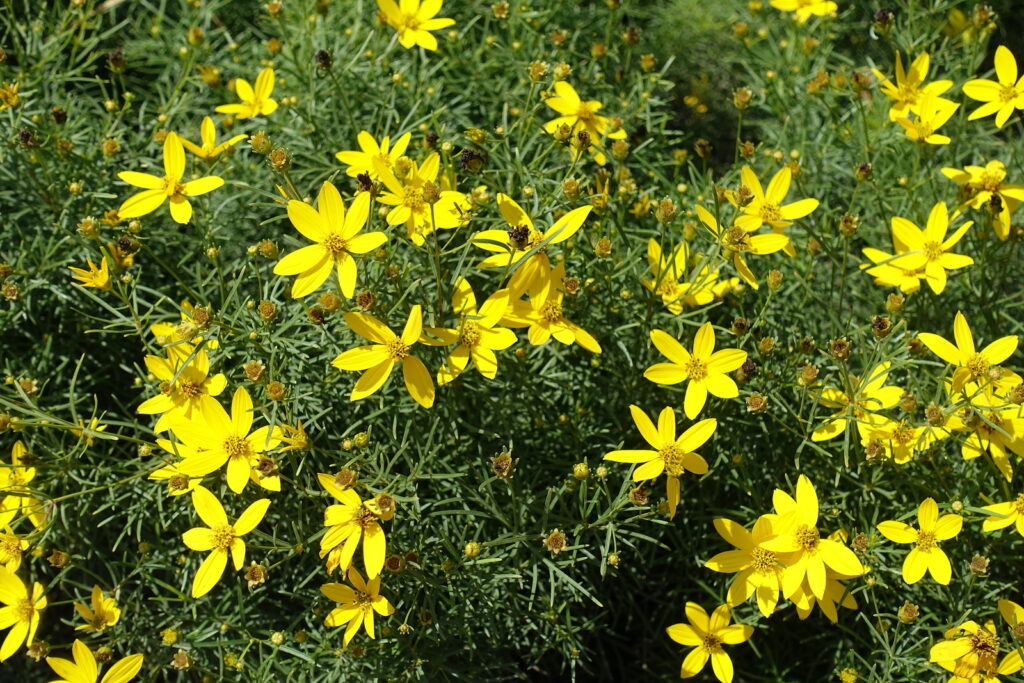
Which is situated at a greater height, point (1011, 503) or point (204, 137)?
point (204, 137)

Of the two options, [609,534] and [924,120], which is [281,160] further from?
[924,120]

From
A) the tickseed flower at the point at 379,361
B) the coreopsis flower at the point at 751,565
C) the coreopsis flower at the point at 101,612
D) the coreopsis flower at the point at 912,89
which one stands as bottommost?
the coreopsis flower at the point at 101,612

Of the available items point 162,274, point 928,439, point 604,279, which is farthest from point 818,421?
point 162,274

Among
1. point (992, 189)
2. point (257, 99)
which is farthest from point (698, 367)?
point (257, 99)

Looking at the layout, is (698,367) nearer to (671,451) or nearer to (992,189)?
(671,451)

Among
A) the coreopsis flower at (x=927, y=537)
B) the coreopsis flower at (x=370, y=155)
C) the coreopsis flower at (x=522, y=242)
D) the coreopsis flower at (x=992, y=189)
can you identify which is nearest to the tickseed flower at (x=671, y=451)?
the coreopsis flower at (x=522, y=242)

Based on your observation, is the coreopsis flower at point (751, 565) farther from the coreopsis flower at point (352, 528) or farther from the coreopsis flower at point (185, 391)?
the coreopsis flower at point (185, 391)

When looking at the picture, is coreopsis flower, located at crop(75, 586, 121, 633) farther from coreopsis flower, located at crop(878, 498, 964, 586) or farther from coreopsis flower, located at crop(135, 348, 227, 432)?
coreopsis flower, located at crop(878, 498, 964, 586)
